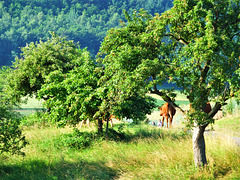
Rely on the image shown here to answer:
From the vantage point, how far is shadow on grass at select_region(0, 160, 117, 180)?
10.4 meters

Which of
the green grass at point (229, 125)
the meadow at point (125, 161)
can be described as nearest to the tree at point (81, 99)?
the meadow at point (125, 161)

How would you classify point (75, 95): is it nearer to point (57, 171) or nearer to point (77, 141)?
point (77, 141)

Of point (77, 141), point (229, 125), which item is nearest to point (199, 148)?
point (77, 141)

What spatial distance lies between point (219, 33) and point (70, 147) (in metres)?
8.81

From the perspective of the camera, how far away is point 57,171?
11.0 m

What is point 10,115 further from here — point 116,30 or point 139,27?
point 139,27

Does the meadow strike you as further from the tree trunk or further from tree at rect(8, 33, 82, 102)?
tree at rect(8, 33, 82, 102)

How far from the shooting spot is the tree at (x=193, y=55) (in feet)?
27.8

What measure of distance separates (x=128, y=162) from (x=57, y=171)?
2.70 meters

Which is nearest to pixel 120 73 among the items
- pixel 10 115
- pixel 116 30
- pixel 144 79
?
pixel 144 79

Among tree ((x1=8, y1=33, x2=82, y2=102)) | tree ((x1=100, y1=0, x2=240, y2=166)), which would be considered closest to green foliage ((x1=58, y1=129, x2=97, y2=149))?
tree ((x1=100, y1=0, x2=240, y2=166))

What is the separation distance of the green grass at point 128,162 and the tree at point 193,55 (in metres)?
0.86

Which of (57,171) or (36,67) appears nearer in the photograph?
(57,171)

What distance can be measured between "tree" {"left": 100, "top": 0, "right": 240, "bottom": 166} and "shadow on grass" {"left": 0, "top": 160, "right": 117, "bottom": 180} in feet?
11.4
